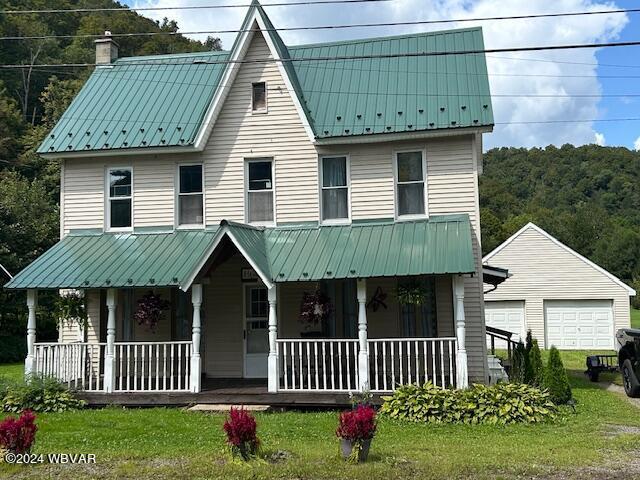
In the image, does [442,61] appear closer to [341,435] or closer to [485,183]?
[341,435]

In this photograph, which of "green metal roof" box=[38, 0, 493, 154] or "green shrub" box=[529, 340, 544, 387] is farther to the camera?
"green metal roof" box=[38, 0, 493, 154]

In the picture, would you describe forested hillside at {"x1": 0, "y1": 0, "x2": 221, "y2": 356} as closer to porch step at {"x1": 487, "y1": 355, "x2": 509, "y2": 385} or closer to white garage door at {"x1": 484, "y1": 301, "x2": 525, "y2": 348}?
porch step at {"x1": 487, "y1": 355, "x2": 509, "y2": 385}

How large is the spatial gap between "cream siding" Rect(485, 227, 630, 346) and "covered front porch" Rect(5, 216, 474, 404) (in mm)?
16577

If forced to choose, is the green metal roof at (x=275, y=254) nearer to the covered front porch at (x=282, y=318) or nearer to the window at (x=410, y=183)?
the covered front porch at (x=282, y=318)

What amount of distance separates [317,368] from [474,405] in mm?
3342

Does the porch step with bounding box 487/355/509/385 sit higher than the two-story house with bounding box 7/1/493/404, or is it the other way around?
the two-story house with bounding box 7/1/493/404

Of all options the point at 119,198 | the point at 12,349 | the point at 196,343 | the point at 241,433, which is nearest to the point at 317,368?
the point at 196,343

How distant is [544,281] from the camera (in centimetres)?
2992

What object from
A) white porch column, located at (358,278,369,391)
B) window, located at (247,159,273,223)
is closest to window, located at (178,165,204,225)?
window, located at (247,159,273,223)

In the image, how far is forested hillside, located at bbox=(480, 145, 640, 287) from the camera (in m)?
64.0

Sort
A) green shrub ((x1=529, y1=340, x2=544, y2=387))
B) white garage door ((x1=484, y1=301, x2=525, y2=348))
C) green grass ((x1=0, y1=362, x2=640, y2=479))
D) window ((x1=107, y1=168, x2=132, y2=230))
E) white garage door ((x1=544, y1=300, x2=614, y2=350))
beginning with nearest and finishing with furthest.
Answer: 1. green grass ((x1=0, y1=362, x2=640, y2=479))
2. green shrub ((x1=529, y1=340, x2=544, y2=387))
3. window ((x1=107, y1=168, x2=132, y2=230))
4. white garage door ((x1=544, y1=300, x2=614, y2=350))
5. white garage door ((x1=484, y1=301, x2=525, y2=348))

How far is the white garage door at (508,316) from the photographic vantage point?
1188 inches

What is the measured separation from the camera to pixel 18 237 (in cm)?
2928

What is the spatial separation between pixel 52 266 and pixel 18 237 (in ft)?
54.1
